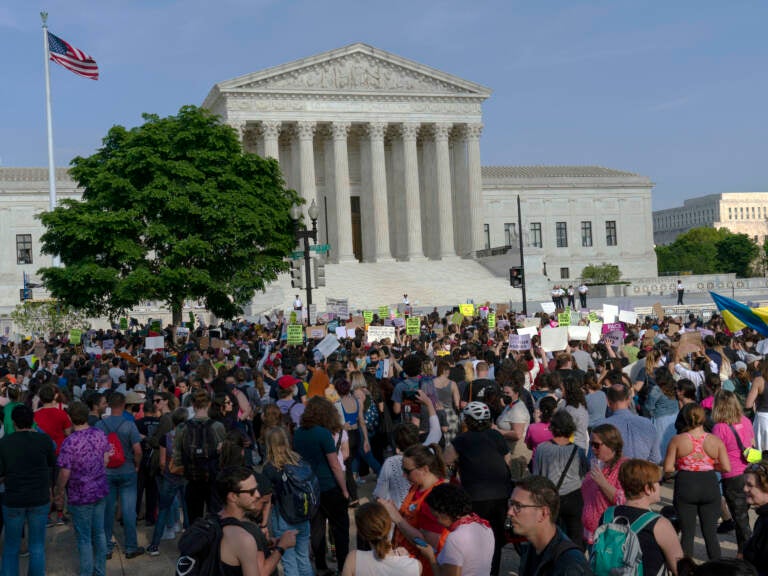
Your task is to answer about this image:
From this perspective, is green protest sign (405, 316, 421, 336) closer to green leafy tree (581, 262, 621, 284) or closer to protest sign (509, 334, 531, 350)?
protest sign (509, 334, 531, 350)

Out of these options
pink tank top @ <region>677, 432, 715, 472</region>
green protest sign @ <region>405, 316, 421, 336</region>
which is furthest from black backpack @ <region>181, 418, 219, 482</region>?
green protest sign @ <region>405, 316, 421, 336</region>

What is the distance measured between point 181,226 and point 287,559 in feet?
91.4

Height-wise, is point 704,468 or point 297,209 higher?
point 297,209

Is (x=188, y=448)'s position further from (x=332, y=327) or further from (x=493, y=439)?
(x=332, y=327)

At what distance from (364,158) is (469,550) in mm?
64038

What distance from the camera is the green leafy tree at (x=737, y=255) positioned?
113000mm

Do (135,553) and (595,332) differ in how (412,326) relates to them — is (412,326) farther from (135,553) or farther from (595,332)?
(135,553)

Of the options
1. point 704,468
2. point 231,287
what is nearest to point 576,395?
point 704,468

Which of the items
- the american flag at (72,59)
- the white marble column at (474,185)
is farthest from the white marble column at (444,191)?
the american flag at (72,59)

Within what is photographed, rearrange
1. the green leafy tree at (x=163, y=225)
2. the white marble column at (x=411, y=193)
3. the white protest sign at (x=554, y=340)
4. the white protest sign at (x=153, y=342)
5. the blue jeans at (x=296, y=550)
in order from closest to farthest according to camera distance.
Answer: the blue jeans at (x=296, y=550)
the white protest sign at (x=554, y=340)
the white protest sign at (x=153, y=342)
the green leafy tree at (x=163, y=225)
the white marble column at (x=411, y=193)

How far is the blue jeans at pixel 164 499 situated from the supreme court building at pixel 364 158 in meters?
49.5

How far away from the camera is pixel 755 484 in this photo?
5.41 m

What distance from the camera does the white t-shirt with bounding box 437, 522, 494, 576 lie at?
5488mm

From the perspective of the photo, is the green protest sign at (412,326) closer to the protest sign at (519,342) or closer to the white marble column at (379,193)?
the protest sign at (519,342)
